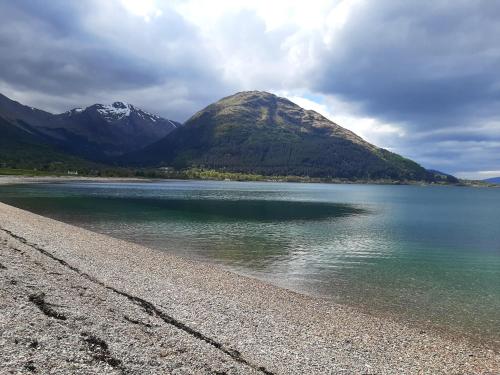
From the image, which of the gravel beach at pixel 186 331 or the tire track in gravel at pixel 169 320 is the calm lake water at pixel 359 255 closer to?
the gravel beach at pixel 186 331

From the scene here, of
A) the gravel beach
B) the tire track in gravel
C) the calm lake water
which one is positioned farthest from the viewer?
the calm lake water

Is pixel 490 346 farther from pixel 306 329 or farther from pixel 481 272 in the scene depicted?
pixel 481 272

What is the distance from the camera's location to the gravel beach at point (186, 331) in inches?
515

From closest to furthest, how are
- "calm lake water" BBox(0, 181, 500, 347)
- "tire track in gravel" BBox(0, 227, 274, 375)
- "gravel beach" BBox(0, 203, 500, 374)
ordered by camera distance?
1. "gravel beach" BBox(0, 203, 500, 374)
2. "tire track in gravel" BBox(0, 227, 274, 375)
3. "calm lake water" BBox(0, 181, 500, 347)

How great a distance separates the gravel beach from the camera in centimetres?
1308

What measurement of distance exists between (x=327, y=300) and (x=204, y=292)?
8234 mm

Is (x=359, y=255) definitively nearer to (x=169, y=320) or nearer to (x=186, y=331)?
(x=169, y=320)

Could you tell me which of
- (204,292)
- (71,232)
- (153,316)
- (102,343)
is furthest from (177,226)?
(102,343)

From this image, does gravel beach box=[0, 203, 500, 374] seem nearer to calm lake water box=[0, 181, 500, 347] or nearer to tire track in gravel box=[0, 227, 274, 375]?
tire track in gravel box=[0, 227, 274, 375]

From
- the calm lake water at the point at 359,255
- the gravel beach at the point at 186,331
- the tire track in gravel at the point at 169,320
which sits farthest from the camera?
the calm lake water at the point at 359,255

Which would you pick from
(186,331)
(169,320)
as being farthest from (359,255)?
(186,331)

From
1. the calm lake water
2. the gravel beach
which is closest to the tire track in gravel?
the gravel beach

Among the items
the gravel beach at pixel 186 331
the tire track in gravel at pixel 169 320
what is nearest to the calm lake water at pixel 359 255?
the gravel beach at pixel 186 331

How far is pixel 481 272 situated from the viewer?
3575cm
